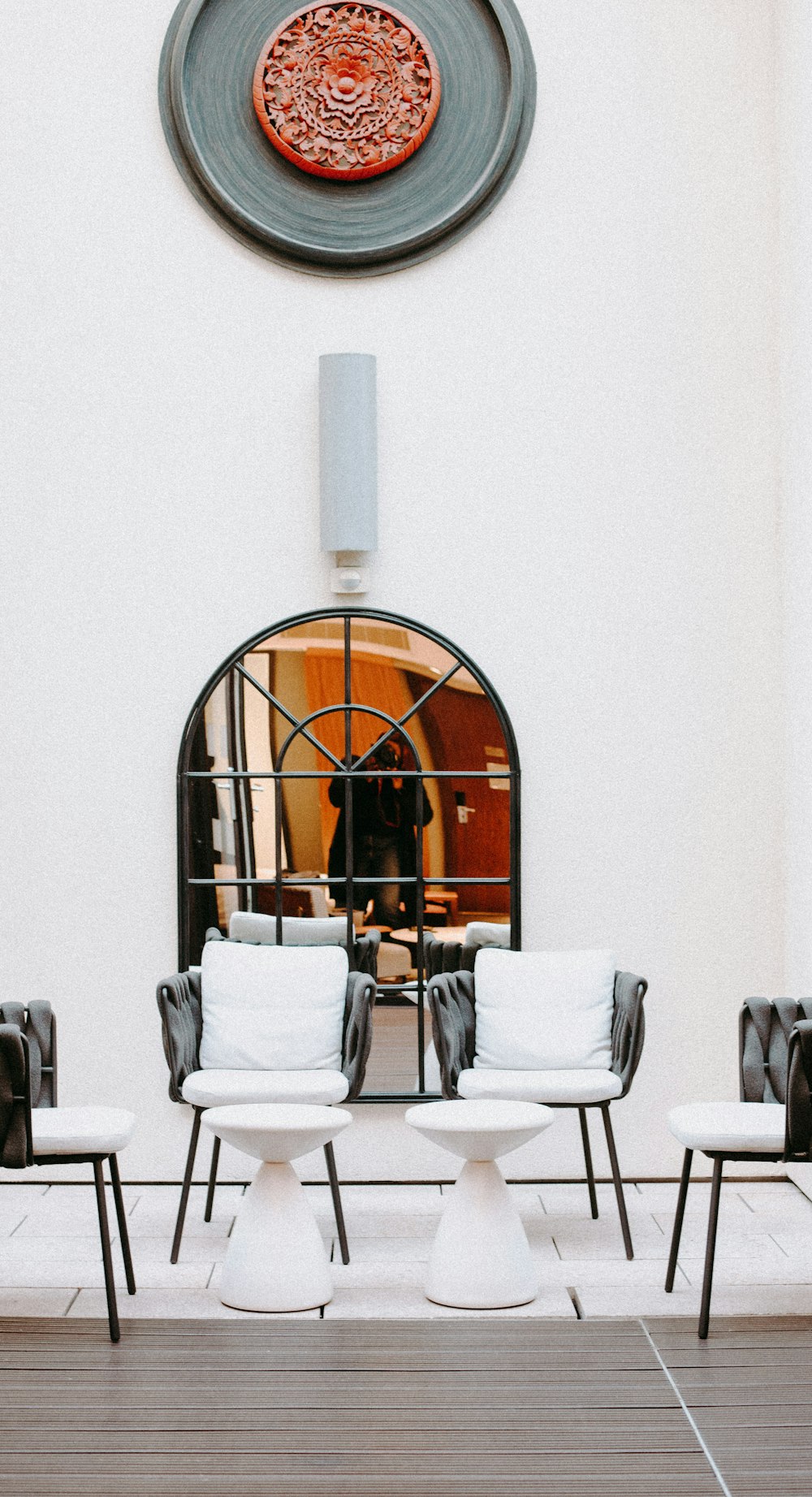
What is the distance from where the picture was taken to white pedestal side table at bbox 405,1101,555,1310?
13.9 ft

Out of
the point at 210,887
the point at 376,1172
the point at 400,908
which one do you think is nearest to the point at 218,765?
the point at 210,887

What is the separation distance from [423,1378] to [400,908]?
2.25m

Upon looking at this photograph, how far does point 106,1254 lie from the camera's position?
4023 mm

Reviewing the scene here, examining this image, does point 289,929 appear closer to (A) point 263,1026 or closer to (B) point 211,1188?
(A) point 263,1026

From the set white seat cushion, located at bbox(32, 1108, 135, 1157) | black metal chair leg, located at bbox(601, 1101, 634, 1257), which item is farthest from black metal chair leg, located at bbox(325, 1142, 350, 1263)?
black metal chair leg, located at bbox(601, 1101, 634, 1257)

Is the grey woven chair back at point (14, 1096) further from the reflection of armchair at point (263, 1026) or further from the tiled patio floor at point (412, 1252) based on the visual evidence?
the reflection of armchair at point (263, 1026)

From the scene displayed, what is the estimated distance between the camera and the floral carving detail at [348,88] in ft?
19.2

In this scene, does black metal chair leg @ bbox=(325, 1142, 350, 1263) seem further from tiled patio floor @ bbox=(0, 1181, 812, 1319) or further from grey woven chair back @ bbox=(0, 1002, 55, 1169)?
grey woven chair back @ bbox=(0, 1002, 55, 1169)

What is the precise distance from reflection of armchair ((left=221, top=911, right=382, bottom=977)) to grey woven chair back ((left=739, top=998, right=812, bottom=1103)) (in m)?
1.61

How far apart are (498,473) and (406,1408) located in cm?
355

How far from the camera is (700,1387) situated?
3.64 metres

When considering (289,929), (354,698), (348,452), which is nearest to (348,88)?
(348,452)

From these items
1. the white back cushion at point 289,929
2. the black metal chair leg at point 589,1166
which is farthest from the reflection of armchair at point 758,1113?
the white back cushion at point 289,929

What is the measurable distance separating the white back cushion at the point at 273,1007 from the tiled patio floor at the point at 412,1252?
0.59 metres
